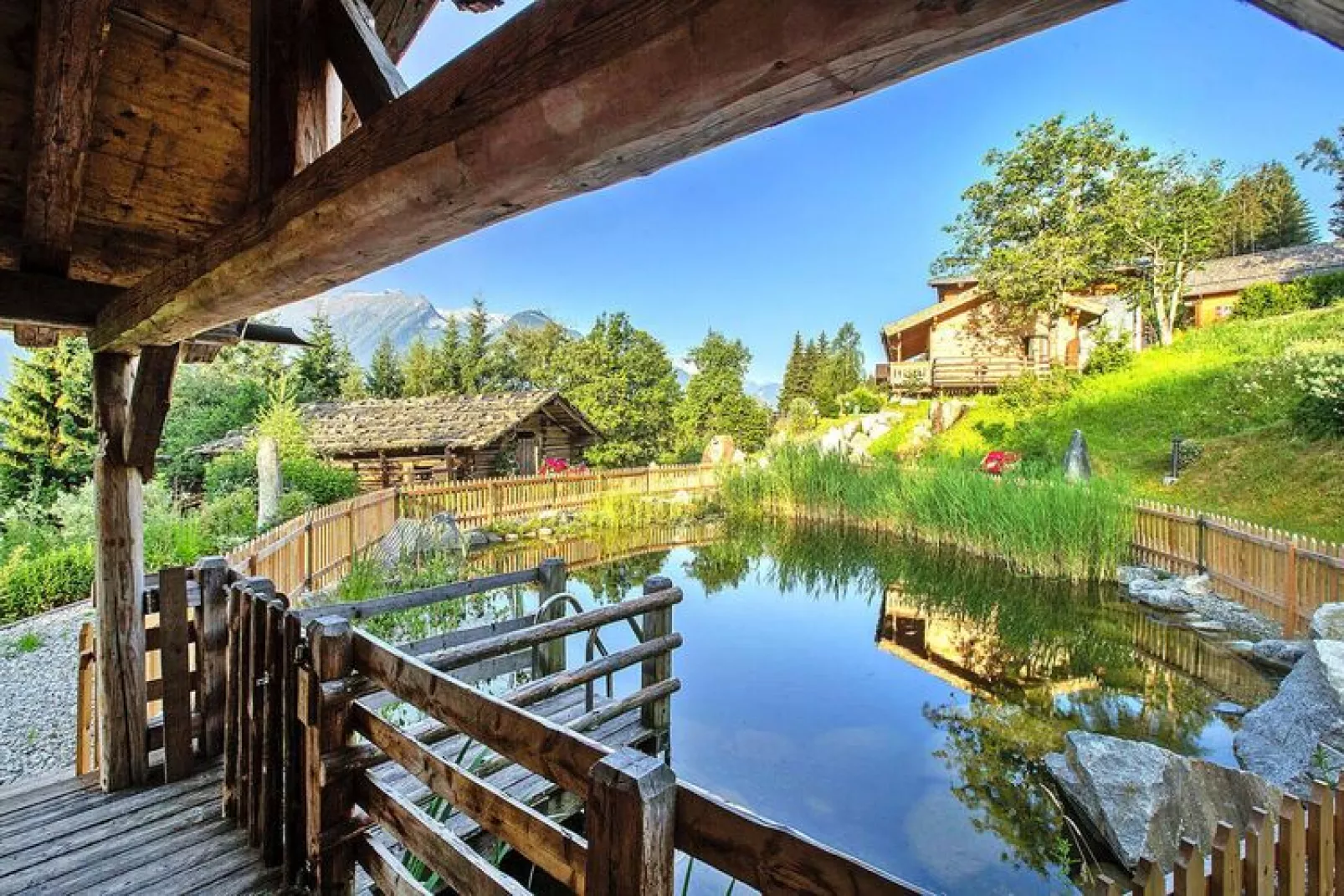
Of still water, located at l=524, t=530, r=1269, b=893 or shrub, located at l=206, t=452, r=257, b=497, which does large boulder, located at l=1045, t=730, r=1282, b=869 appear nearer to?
still water, located at l=524, t=530, r=1269, b=893

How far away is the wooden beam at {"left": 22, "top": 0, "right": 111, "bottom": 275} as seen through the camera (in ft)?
5.26

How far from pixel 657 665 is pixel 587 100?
4277 millimetres

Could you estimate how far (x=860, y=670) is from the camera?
6.68 meters

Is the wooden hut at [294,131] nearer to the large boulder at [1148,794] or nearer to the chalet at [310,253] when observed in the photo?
the chalet at [310,253]

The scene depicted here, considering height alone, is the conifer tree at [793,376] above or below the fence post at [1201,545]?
above

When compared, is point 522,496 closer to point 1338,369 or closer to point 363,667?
point 363,667

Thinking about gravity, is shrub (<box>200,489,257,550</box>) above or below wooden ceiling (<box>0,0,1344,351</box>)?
below

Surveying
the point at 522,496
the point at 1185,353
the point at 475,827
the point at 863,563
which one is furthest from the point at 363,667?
the point at 1185,353

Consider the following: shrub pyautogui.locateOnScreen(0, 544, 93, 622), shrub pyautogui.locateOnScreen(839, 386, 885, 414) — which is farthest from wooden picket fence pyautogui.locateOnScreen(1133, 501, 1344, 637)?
shrub pyautogui.locateOnScreen(839, 386, 885, 414)

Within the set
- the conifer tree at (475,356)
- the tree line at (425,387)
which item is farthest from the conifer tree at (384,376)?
the conifer tree at (475,356)

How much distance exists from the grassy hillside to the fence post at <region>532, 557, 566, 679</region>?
35.8 ft

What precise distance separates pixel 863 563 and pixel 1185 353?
56.5 ft

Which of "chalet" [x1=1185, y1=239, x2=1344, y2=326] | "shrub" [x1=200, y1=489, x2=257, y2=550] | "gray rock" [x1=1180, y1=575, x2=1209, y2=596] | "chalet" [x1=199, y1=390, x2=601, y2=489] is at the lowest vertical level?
"gray rock" [x1=1180, y1=575, x2=1209, y2=596]

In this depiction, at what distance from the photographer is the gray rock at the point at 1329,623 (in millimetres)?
5031
